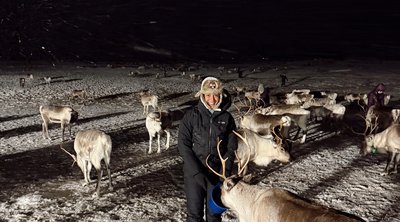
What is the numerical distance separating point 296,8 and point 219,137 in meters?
156

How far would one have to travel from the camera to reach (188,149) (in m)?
5.04

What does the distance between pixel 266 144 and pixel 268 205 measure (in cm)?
528

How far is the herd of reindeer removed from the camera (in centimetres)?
454

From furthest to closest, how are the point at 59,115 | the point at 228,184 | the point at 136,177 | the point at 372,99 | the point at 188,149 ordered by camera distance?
the point at 372,99, the point at 59,115, the point at 136,177, the point at 188,149, the point at 228,184

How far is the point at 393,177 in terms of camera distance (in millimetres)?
9648

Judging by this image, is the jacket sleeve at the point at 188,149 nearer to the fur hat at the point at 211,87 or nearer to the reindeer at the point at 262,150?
the fur hat at the point at 211,87

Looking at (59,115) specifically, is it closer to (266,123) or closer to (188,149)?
(266,123)

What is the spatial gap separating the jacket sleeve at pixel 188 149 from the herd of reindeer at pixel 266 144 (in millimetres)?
271

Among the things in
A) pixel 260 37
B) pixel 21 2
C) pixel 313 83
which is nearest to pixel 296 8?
pixel 260 37

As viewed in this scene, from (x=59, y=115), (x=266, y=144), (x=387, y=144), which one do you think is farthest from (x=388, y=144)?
(x=59, y=115)

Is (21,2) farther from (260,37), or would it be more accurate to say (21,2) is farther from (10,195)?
(10,195)

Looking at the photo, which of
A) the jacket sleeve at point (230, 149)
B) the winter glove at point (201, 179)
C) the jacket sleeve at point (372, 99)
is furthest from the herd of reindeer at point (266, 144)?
the jacket sleeve at point (372, 99)

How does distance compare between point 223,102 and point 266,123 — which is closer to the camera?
point 223,102

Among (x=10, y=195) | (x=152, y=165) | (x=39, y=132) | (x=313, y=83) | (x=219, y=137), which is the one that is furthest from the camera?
(x=313, y=83)
